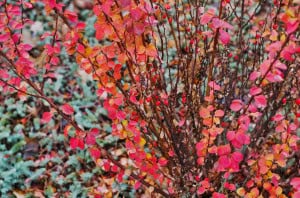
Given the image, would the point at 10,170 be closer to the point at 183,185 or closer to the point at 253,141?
the point at 183,185

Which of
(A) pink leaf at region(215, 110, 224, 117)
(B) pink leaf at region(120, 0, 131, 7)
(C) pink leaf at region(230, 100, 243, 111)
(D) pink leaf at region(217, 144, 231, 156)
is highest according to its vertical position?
(B) pink leaf at region(120, 0, 131, 7)

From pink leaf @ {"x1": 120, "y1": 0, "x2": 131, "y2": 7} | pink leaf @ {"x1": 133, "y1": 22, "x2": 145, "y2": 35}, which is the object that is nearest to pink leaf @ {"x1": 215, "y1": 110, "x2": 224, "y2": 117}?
pink leaf @ {"x1": 133, "y1": 22, "x2": 145, "y2": 35}

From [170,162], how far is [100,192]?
0.73 metres

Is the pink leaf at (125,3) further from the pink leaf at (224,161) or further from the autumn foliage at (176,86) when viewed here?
the pink leaf at (224,161)

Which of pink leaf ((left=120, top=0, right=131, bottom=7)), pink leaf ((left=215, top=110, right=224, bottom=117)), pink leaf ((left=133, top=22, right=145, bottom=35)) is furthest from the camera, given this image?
pink leaf ((left=215, top=110, right=224, bottom=117))

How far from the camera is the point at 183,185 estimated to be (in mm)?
2918

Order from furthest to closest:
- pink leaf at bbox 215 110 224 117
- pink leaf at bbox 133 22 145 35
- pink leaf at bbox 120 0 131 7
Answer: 1. pink leaf at bbox 215 110 224 117
2. pink leaf at bbox 133 22 145 35
3. pink leaf at bbox 120 0 131 7

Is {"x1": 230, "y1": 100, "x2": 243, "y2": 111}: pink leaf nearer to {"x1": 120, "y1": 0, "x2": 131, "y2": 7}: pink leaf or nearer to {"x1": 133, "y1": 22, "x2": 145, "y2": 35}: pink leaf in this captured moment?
{"x1": 133, "y1": 22, "x2": 145, "y2": 35}: pink leaf

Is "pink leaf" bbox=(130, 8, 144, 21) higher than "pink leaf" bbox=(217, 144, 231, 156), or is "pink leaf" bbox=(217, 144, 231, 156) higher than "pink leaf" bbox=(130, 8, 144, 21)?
"pink leaf" bbox=(130, 8, 144, 21)

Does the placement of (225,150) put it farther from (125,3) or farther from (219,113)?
(125,3)

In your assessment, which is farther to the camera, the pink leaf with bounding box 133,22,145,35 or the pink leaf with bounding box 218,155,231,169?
the pink leaf with bounding box 218,155,231,169

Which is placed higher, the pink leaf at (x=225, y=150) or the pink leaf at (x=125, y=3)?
the pink leaf at (x=125, y=3)

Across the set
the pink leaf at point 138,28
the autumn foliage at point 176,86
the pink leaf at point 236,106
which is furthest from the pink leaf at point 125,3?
Answer: the pink leaf at point 236,106

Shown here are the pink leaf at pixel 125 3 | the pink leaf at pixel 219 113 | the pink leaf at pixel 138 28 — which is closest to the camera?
the pink leaf at pixel 125 3
